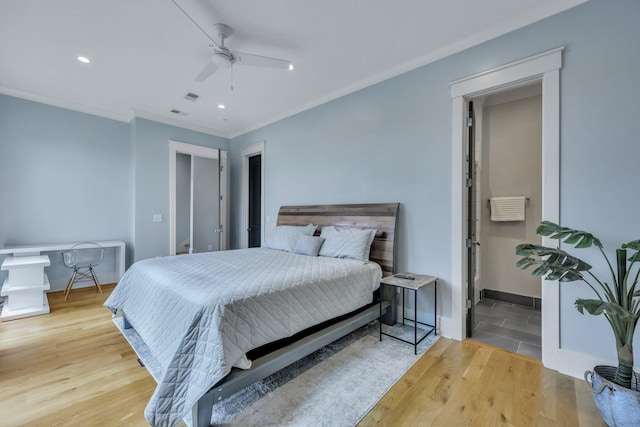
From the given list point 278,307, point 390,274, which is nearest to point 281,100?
point 390,274

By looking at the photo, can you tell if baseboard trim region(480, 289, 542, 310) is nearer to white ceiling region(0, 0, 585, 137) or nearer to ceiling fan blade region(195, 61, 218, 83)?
white ceiling region(0, 0, 585, 137)

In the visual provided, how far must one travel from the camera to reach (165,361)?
1649 mm

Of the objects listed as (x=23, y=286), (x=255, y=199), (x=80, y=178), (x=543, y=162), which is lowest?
(x=23, y=286)

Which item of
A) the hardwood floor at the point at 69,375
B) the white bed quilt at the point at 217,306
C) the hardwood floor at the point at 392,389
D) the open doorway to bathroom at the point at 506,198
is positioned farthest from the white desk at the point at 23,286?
the open doorway to bathroom at the point at 506,198

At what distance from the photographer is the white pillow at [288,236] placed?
3.53 meters

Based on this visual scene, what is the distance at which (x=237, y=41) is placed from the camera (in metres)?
2.56

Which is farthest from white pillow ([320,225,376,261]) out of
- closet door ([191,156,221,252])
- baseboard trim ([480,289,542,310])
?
closet door ([191,156,221,252])

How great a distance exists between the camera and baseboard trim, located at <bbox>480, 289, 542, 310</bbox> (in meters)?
3.45

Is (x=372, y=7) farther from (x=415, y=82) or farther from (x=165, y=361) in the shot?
(x=165, y=361)

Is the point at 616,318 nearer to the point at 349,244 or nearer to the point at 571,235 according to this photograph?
the point at 571,235

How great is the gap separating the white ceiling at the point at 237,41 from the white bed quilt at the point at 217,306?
2.11m

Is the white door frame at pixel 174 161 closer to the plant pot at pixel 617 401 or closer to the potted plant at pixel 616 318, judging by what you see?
the potted plant at pixel 616 318

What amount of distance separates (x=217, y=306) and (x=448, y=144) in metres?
2.46

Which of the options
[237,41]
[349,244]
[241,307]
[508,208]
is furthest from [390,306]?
[237,41]
